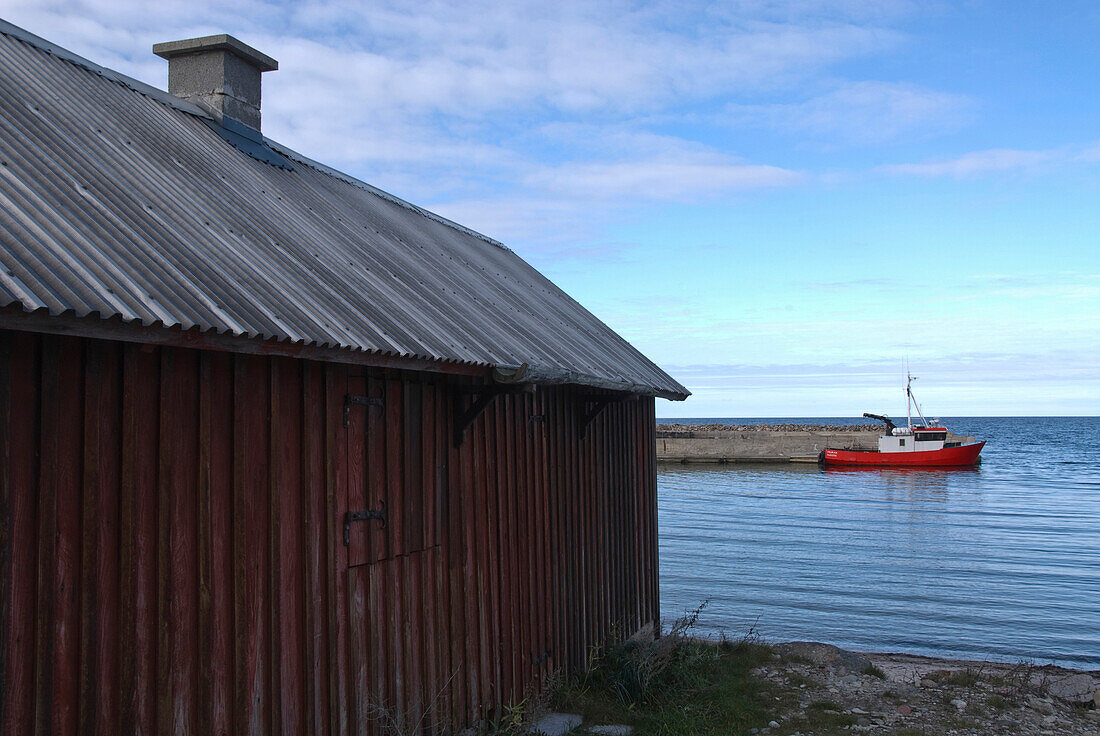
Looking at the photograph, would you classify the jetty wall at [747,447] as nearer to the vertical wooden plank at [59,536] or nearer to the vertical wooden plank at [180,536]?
the vertical wooden plank at [180,536]

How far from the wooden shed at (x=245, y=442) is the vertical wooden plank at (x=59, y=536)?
0.01 m

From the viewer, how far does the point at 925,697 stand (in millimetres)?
9695

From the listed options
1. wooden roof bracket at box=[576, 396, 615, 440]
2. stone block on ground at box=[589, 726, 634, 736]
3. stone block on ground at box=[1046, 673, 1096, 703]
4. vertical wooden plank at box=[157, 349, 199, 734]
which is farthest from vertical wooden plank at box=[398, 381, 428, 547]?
stone block on ground at box=[1046, 673, 1096, 703]

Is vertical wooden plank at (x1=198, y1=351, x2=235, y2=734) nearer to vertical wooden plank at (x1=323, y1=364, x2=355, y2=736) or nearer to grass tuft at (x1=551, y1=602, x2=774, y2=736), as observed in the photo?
vertical wooden plank at (x1=323, y1=364, x2=355, y2=736)

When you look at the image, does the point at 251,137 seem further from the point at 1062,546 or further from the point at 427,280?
the point at 1062,546

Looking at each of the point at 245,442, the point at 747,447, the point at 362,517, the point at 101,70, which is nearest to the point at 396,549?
the point at 362,517

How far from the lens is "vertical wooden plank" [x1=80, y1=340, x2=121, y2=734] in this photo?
3520 millimetres

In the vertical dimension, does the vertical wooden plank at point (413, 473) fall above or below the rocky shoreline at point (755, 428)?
above

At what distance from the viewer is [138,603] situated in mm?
3754

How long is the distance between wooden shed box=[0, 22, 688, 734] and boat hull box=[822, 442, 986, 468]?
44.5 m

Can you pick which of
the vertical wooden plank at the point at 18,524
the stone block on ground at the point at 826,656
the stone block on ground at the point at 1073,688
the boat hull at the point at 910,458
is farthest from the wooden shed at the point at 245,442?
the boat hull at the point at 910,458

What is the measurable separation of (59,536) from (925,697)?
9107 millimetres

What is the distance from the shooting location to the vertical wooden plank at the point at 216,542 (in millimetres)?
4094

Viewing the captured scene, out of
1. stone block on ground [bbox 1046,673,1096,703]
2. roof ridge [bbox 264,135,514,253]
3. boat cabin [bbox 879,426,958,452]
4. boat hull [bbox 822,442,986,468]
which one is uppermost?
roof ridge [bbox 264,135,514,253]
